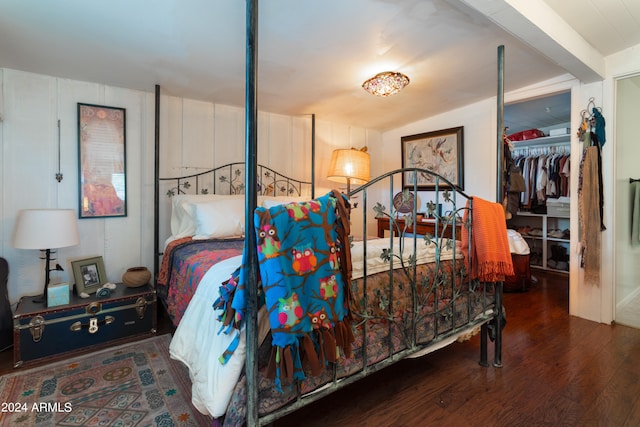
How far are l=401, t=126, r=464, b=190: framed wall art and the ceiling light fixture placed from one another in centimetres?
124

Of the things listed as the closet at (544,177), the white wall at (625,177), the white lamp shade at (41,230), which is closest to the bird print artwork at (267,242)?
the white lamp shade at (41,230)

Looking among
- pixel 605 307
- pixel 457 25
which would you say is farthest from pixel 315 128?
pixel 605 307

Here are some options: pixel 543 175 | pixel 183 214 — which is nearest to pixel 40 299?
pixel 183 214

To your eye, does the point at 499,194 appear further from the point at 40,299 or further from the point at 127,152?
the point at 40,299

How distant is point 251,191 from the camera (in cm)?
103

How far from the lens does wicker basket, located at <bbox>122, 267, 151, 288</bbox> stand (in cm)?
244

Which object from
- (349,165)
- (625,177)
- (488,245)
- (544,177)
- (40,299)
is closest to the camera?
(488,245)

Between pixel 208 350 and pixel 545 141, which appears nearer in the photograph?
pixel 208 350

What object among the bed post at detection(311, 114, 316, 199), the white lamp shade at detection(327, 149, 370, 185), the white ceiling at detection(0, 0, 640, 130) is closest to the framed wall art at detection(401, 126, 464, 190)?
the white lamp shade at detection(327, 149, 370, 185)

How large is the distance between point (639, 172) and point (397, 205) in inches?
85.8

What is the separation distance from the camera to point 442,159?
381cm

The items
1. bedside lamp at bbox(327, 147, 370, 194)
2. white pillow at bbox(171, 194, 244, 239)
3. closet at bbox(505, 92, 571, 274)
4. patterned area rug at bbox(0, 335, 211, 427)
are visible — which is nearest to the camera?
patterned area rug at bbox(0, 335, 211, 427)

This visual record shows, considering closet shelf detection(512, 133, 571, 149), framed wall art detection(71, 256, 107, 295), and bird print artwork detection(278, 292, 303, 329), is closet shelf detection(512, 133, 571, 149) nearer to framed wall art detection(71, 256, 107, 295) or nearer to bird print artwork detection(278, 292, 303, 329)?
bird print artwork detection(278, 292, 303, 329)

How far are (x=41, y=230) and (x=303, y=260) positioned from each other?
2.06 metres
